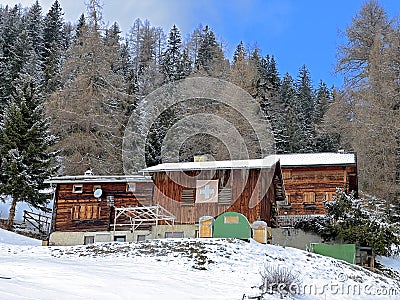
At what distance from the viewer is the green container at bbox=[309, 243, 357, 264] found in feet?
72.2

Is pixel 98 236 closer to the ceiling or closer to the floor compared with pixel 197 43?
closer to the floor

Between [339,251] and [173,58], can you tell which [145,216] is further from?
[173,58]

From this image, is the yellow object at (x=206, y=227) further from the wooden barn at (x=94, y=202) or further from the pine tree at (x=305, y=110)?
the pine tree at (x=305, y=110)

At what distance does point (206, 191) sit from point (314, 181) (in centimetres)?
969

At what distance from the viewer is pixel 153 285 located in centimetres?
1216

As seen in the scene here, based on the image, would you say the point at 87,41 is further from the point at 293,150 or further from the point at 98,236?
the point at 293,150

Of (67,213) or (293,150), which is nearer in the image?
(67,213)

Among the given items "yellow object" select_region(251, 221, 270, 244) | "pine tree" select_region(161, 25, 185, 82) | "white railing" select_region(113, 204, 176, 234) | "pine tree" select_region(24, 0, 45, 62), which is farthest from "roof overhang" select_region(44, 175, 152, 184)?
"pine tree" select_region(24, 0, 45, 62)

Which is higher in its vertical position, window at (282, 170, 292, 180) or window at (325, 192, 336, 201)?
window at (282, 170, 292, 180)

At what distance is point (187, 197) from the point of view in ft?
90.0

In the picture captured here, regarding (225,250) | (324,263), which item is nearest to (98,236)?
(225,250)

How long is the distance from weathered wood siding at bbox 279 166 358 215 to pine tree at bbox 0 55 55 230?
627 inches

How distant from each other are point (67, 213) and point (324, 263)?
15.5m

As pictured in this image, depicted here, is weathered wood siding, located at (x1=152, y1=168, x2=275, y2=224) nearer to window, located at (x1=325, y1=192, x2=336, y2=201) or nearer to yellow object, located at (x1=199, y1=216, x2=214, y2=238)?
yellow object, located at (x1=199, y1=216, x2=214, y2=238)
